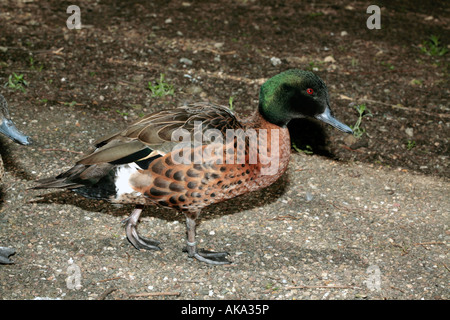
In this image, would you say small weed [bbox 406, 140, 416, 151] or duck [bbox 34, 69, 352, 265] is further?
small weed [bbox 406, 140, 416, 151]

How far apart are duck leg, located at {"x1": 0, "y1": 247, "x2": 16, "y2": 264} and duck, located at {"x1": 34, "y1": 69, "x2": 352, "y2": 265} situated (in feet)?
1.74

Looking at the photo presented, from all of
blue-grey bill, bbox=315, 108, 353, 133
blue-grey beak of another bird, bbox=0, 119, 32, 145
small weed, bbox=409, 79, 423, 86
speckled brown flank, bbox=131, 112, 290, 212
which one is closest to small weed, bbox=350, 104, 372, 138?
small weed, bbox=409, 79, 423, 86

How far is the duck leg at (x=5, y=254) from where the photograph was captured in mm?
3367

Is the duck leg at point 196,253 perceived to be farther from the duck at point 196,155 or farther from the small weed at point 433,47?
the small weed at point 433,47

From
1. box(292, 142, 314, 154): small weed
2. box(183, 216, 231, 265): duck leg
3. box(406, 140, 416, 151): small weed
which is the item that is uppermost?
box(183, 216, 231, 265): duck leg

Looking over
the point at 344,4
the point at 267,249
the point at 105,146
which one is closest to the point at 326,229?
the point at 267,249

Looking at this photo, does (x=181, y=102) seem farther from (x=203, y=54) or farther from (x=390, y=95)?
(x=390, y=95)

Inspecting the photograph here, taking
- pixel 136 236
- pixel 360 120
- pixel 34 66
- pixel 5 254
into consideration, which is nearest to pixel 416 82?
pixel 360 120

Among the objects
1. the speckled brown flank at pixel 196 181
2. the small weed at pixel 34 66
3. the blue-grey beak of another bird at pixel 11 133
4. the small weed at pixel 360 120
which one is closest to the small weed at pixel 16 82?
the small weed at pixel 34 66

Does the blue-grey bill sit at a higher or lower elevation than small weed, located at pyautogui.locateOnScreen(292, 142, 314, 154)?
higher

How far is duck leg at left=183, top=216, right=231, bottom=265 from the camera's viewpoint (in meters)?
3.52

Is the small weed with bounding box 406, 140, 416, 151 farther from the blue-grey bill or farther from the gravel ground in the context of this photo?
the blue-grey bill


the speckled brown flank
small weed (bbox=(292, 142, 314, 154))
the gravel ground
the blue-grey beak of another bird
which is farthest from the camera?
small weed (bbox=(292, 142, 314, 154))

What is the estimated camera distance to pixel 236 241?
3807 millimetres
